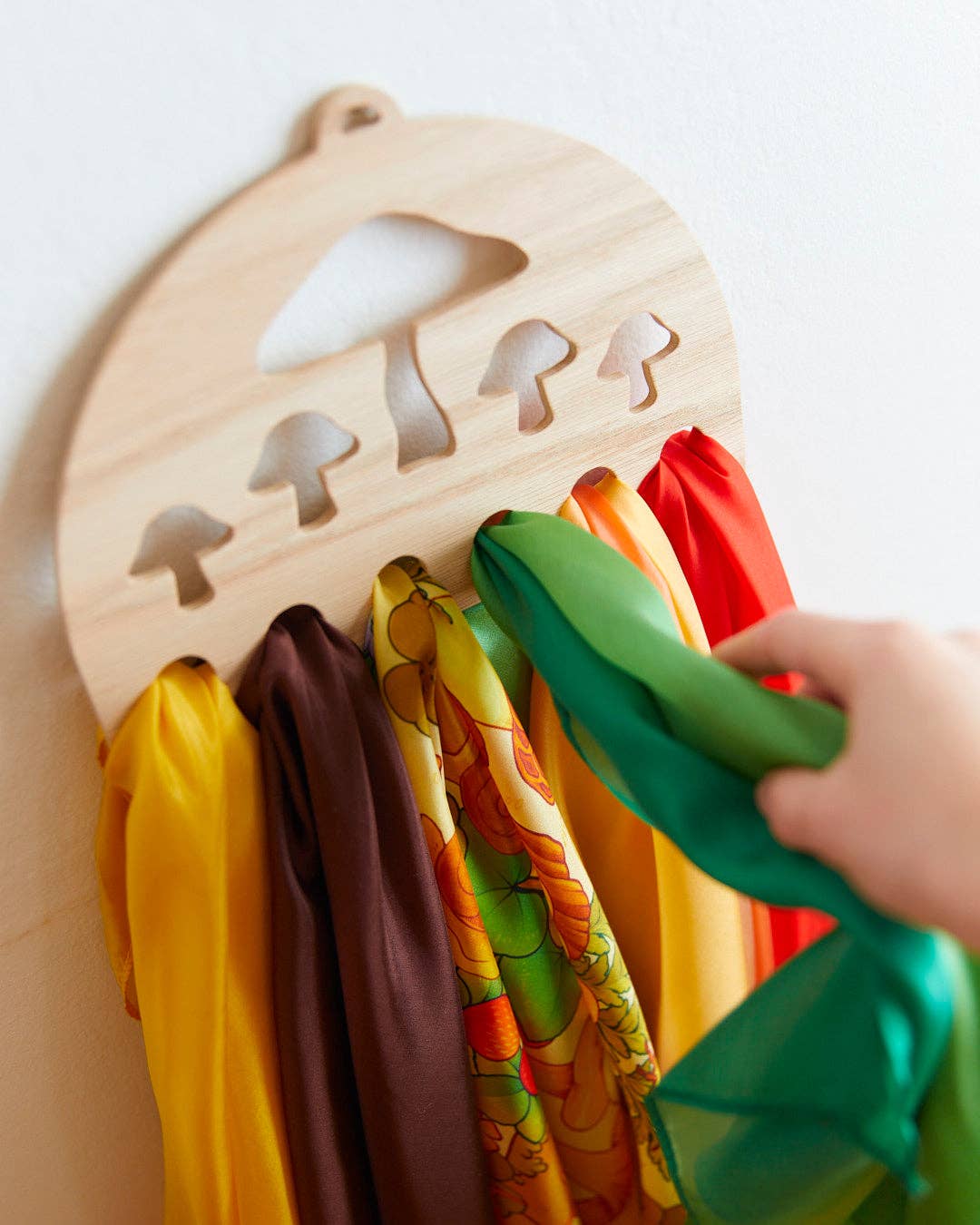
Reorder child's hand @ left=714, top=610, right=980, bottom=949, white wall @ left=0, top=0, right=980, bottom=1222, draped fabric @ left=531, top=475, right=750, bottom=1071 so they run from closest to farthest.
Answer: child's hand @ left=714, top=610, right=980, bottom=949, white wall @ left=0, top=0, right=980, bottom=1222, draped fabric @ left=531, top=475, right=750, bottom=1071

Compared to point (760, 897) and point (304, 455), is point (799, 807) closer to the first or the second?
point (760, 897)

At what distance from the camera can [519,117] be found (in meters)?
0.53

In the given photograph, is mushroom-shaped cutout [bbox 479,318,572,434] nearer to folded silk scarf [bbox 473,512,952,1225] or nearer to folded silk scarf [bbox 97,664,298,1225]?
folded silk scarf [bbox 473,512,952,1225]

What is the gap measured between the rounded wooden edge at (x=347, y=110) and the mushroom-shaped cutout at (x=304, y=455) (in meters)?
0.12

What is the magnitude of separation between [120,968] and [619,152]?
0.47 m

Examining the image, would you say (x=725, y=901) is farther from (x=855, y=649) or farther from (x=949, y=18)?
(x=949, y=18)

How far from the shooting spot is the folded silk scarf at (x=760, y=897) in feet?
1.23

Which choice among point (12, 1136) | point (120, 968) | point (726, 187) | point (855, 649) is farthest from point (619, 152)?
point (12, 1136)

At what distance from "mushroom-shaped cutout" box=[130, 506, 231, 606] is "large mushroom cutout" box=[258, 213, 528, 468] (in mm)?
74

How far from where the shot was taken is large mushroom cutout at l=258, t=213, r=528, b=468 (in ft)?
1.67

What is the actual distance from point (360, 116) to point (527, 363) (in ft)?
0.48

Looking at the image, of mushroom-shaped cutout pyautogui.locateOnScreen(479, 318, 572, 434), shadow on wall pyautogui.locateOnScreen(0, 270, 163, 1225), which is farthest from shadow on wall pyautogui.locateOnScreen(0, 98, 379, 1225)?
mushroom-shaped cutout pyautogui.locateOnScreen(479, 318, 572, 434)

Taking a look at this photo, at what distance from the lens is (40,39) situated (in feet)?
1.40

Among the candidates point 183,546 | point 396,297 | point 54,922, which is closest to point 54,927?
point 54,922
